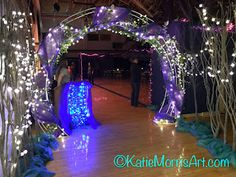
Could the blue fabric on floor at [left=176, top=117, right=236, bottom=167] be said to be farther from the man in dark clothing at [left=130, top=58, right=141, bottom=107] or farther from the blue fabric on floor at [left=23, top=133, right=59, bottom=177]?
the blue fabric on floor at [left=23, top=133, right=59, bottom=177]

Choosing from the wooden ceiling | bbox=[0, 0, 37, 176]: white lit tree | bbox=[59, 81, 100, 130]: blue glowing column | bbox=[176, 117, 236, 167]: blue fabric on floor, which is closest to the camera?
bbox=[0, 0, 37, 176]: white lit tree

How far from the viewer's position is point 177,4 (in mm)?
7199

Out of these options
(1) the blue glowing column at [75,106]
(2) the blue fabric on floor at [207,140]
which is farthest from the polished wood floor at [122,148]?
(1) the blue glowing column at [75,106]

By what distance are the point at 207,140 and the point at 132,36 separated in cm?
262

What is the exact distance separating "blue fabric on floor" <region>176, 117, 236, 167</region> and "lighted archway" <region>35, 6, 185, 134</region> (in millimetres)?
538

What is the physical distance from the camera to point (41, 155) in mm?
4023

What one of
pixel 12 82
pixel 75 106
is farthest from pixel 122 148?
pixel 12 82

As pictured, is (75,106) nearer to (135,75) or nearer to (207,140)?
(207,140)

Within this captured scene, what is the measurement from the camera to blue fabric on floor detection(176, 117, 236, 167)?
400 centimetres

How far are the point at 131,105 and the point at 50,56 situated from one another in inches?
154

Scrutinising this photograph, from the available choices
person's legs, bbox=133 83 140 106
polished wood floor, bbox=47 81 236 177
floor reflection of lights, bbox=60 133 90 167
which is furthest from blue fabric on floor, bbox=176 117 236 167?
person's legs, bbox=133 83 140 106

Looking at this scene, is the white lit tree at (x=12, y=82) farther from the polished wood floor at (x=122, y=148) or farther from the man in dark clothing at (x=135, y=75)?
the man in dark clothing at (x=135, y=75)

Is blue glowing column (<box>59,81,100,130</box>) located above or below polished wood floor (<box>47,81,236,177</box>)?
above

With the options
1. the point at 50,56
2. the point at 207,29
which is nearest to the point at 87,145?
the point at 50,56
